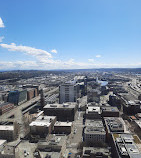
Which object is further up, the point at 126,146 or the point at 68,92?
the point at 68,92

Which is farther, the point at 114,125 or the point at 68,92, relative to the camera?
the point at 68,92

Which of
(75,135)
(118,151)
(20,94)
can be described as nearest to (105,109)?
(75,135)

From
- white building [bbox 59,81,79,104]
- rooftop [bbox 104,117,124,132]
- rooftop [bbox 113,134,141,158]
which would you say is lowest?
rooftop [bbox 113,134,141,158]

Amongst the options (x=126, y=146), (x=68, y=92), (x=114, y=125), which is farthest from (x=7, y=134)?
(x=68, y=92)

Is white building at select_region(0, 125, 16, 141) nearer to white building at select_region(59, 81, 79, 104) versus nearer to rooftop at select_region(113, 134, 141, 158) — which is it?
rooftop at select_region(113, 134, 141, 158)

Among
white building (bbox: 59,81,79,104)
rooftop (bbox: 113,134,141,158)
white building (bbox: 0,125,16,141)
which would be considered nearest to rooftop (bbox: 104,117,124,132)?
rooftop (bbox: 113,134,141,158)

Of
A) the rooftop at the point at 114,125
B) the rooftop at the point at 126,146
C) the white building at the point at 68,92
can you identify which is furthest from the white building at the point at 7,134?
the white building at the point at 68,92

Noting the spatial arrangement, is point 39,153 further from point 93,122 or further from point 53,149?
point 93,122

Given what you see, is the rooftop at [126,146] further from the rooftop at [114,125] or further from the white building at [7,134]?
the white building at [7,134]

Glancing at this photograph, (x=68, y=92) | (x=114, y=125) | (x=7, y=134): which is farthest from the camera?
(x=68, y=92)

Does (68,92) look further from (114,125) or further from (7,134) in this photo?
(7,134)

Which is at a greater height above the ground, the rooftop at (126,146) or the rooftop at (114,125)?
the rooftop at (114,125)
